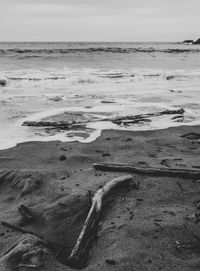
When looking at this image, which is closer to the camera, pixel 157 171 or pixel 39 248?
pixel 39 248

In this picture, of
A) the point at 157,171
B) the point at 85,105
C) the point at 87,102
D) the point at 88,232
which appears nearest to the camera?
the point at 88,232

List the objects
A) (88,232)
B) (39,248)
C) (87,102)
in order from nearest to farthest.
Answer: (39,248), (88,232), (87,102)

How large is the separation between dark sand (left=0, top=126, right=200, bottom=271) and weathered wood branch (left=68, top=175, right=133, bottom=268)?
6 cm

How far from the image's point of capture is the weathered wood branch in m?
2.34

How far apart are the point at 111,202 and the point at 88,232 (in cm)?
59

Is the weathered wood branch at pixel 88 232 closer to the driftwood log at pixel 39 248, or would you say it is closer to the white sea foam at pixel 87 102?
the driftwood log at pixel 39 248

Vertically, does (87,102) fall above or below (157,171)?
below

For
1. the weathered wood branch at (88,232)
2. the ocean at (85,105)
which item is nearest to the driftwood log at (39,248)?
the weathered wood branch at (88,232)

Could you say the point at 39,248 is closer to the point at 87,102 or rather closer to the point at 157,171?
the point at 157,171

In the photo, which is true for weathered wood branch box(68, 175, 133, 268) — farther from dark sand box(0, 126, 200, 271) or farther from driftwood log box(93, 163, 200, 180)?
driftwood log box(93, 163, 200, 180)

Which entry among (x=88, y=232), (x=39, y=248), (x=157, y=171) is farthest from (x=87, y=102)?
(x=39, y=248)

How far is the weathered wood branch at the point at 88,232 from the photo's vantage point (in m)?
2.34

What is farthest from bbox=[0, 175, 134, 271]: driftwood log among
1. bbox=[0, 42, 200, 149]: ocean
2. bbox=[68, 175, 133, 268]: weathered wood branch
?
bbox=[0, 42, 200, 149]: ocean

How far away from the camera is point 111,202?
3.10 metres
